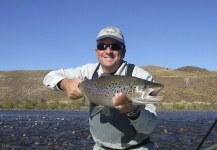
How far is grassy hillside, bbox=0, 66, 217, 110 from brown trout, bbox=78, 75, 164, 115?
47.6 m

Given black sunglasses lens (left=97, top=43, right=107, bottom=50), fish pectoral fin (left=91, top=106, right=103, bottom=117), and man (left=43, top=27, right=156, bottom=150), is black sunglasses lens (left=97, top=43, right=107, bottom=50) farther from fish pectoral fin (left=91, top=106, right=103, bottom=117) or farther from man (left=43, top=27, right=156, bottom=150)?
fish pectoral fin (left=91, top=106, right=103, bottom=117)

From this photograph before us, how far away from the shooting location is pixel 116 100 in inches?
148

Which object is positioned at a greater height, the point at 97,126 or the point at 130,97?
the point at 130,97

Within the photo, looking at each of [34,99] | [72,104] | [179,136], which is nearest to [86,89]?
[179,136]

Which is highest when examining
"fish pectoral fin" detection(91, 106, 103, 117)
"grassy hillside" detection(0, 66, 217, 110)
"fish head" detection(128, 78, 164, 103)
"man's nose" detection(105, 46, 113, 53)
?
"man's nose" detection(105, 46, 113, 53)

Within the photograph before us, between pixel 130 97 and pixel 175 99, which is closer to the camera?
pixel 130 97

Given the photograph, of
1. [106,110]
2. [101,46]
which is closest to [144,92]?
[106,110]

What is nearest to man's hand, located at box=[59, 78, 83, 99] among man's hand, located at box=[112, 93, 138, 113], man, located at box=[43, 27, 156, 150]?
man, located at box=[43, 27, 156, 150]

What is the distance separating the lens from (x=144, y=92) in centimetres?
375

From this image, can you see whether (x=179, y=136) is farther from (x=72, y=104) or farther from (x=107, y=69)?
(x=72, y=104)

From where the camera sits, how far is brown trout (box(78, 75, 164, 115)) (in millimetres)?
3748

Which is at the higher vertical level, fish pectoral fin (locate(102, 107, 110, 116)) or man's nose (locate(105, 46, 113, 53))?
man's nose (locate(105, 46, 113, 53))

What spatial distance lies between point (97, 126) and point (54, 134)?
14697 millimetres

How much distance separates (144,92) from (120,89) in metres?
0.29
